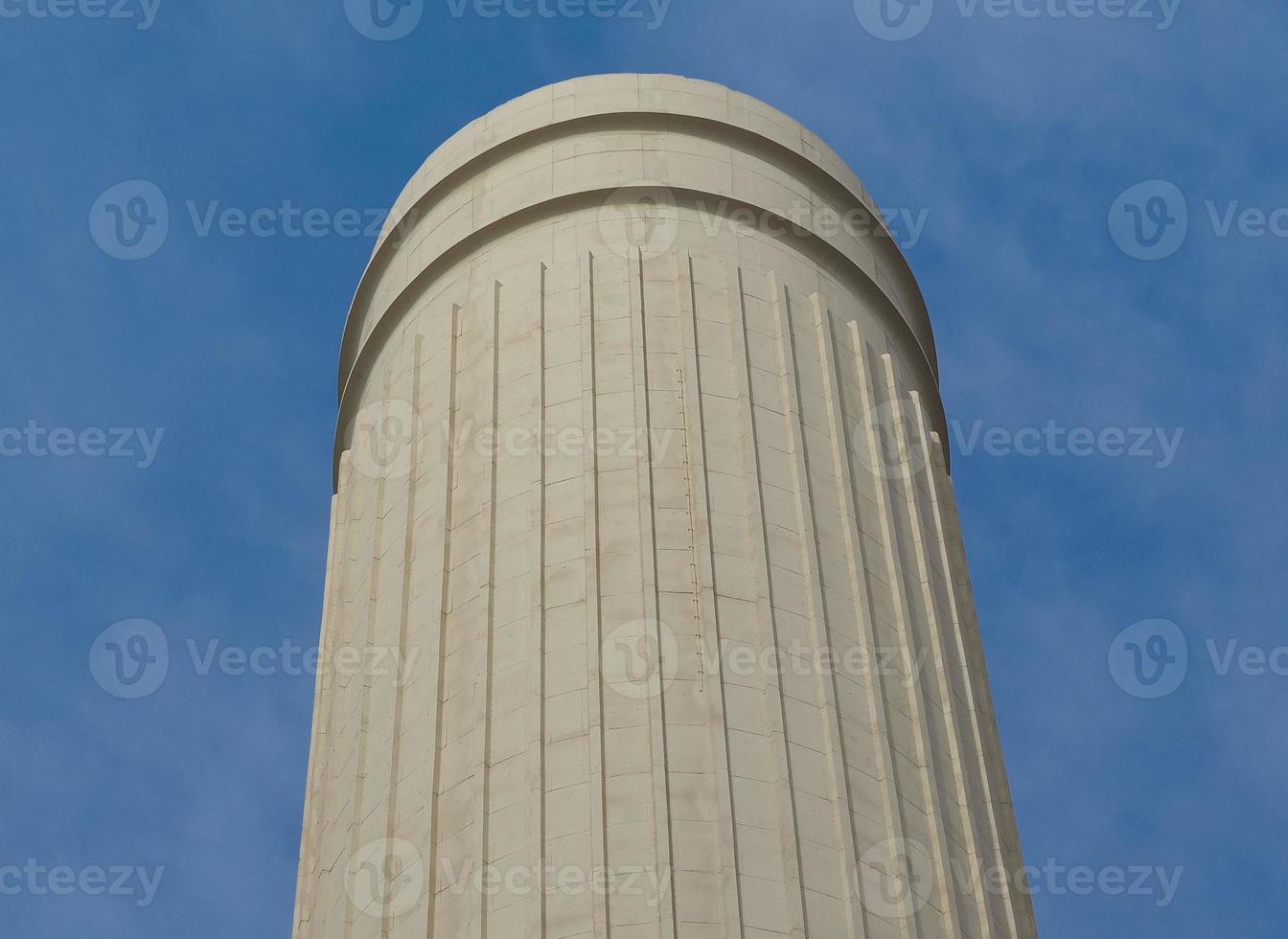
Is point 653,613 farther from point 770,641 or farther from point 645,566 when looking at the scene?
point 770,641

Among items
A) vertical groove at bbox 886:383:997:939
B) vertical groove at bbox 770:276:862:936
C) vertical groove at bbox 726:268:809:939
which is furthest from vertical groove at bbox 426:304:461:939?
vertical groove at bbox 886:383:997:939

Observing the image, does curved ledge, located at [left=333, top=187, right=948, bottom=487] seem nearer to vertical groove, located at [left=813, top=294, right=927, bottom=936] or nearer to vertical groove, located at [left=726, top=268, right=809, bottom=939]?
vertical groove, located at [left=813, top=294, right=927, bottom=936]

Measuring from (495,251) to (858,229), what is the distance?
6.45 meters

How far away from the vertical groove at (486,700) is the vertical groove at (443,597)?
2.16ft

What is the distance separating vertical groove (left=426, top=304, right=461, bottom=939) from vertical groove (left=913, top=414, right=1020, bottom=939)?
724 cm

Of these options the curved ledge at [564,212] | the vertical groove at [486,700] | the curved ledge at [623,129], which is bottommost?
the vertical groove at [486,700]

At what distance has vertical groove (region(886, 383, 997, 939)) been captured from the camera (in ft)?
80.0

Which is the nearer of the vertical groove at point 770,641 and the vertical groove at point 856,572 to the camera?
the vertical groove at point 770,641

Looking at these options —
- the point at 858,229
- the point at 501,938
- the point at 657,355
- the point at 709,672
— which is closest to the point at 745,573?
the point at 709,672

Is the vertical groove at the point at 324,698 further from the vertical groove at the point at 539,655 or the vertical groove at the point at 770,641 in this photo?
the vertical groove at the point at 770,641

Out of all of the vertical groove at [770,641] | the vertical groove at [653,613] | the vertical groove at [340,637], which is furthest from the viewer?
the vertical groove at [340,637]

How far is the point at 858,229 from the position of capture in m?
32.1

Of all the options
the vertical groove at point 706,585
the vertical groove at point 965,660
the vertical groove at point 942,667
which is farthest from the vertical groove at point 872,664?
the vertical groove at point 706,585

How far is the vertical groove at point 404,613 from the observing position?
24.0 meters
